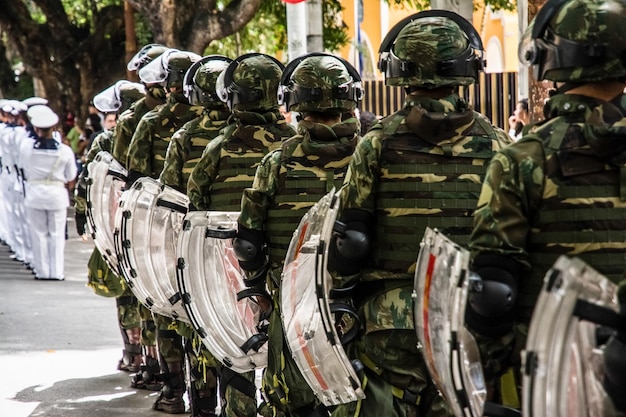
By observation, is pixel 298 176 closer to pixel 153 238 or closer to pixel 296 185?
pixel 296 185

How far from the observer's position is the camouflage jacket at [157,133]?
916 centimetres

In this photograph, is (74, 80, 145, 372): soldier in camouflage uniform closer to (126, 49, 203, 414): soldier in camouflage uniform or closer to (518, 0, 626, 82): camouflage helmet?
(126, 49, 203, 414): soldier in camouflage uniform

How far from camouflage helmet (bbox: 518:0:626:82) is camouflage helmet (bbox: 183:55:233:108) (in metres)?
4.07

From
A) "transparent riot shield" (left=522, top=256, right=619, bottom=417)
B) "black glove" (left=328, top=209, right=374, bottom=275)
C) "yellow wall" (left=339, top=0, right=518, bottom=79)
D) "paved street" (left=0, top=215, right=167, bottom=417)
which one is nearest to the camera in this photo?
"transparent riot shield" (left=522, top=256, right=619, bottom=417)

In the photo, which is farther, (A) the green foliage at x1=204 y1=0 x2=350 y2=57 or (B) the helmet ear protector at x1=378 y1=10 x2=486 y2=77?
(A) the green foliage at x1=204 y1=0 x2=350 y2=57

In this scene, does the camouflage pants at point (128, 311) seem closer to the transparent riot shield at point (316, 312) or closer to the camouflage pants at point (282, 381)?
the camouflage pants at point (282, 381)

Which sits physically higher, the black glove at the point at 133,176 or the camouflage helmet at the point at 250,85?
the camouflage helmet at the point at 250,85

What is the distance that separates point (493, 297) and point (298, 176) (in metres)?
2.34

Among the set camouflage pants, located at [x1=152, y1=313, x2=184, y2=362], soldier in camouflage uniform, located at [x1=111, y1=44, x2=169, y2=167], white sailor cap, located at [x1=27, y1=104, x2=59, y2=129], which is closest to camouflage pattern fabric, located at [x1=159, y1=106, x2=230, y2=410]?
camouflage pants, located at [x1=152, y1=313, x2=184, y2=362]

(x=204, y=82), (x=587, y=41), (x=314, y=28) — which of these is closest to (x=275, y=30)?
(x=314, y=28)

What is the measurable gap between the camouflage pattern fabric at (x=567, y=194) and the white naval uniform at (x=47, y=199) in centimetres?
1304

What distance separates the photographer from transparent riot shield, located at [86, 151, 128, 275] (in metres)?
9.72

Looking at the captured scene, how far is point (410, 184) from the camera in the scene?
5.27 meters

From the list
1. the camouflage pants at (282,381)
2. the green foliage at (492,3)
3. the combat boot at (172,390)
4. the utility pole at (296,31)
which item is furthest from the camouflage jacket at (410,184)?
the green foliage at (492,3)
